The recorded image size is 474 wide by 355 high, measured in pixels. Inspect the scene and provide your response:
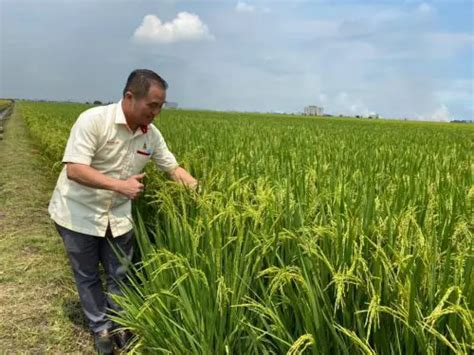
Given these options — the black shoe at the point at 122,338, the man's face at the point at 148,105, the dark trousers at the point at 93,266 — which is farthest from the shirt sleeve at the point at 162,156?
the black shoe at the point at 122,338

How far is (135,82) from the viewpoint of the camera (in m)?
2.89

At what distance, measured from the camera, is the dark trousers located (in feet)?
10.5

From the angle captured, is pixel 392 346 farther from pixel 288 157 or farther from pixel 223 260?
pixel 288 157

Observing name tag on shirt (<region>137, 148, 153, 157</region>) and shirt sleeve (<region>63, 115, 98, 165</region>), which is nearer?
shirt sleeve (<region>63, 115, 98, 165</region>)

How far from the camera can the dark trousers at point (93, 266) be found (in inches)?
126

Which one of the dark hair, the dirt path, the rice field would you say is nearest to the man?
the dark hair

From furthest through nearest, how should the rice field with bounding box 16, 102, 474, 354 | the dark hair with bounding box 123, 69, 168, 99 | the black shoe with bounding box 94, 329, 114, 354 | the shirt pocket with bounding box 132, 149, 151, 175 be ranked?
the shirt pocket with bounding box 132, 149, 151, 175, the black shoe with bounding box 94, 329, 114, 354, the dark hair with bounding box 123, 69, 168, 99, the rice field with bounding box 16, 102, 474, 354

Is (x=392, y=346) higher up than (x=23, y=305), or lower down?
higher up

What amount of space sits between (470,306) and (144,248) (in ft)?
6.21

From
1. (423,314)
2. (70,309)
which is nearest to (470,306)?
(423,314)

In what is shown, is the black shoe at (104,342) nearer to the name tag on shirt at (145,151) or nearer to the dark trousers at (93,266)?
the dark trousers at (93,266)

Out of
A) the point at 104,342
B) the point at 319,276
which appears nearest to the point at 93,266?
the point at 104,342

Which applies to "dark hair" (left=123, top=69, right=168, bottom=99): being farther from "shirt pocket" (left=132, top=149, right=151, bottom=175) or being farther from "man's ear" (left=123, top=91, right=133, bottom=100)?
"shirt pocket" (left=132, top=149, right=151, bottom=175)

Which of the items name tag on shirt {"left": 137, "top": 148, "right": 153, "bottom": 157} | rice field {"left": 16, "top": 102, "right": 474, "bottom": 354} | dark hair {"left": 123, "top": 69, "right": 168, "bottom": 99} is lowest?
rice field {"left": 16, "top": 102, "right": 474, "bottom": 354}
